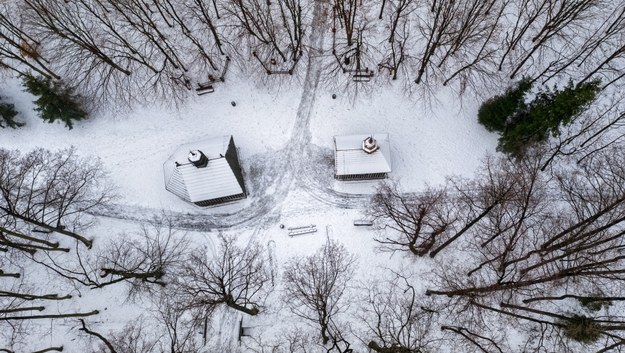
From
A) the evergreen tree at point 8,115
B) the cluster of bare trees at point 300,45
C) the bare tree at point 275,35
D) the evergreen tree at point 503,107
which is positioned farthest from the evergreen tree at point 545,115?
the evergreen tree at point 8,115

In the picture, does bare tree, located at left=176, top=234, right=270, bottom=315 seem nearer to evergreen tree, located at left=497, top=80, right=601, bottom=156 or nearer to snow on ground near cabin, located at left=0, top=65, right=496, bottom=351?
snow on ground near cabin, located at left=0, top=65, right=496, bottom=351

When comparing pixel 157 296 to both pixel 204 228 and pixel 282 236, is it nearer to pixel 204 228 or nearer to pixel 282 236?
pixel 204 228

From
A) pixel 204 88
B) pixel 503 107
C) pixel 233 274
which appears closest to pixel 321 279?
pixel 233 274

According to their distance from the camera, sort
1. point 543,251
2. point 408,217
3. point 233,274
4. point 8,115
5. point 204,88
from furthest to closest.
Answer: point 204,88
point 8,115
point 408,217
point 233,274
point 543,251

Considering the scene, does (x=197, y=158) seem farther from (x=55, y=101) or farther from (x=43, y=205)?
(x=43, y=205)

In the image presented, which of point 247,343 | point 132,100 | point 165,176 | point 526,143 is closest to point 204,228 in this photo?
point 165,176

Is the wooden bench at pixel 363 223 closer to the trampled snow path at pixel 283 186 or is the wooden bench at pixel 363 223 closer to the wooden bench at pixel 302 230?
the trampled snow path at pixel 283 186
